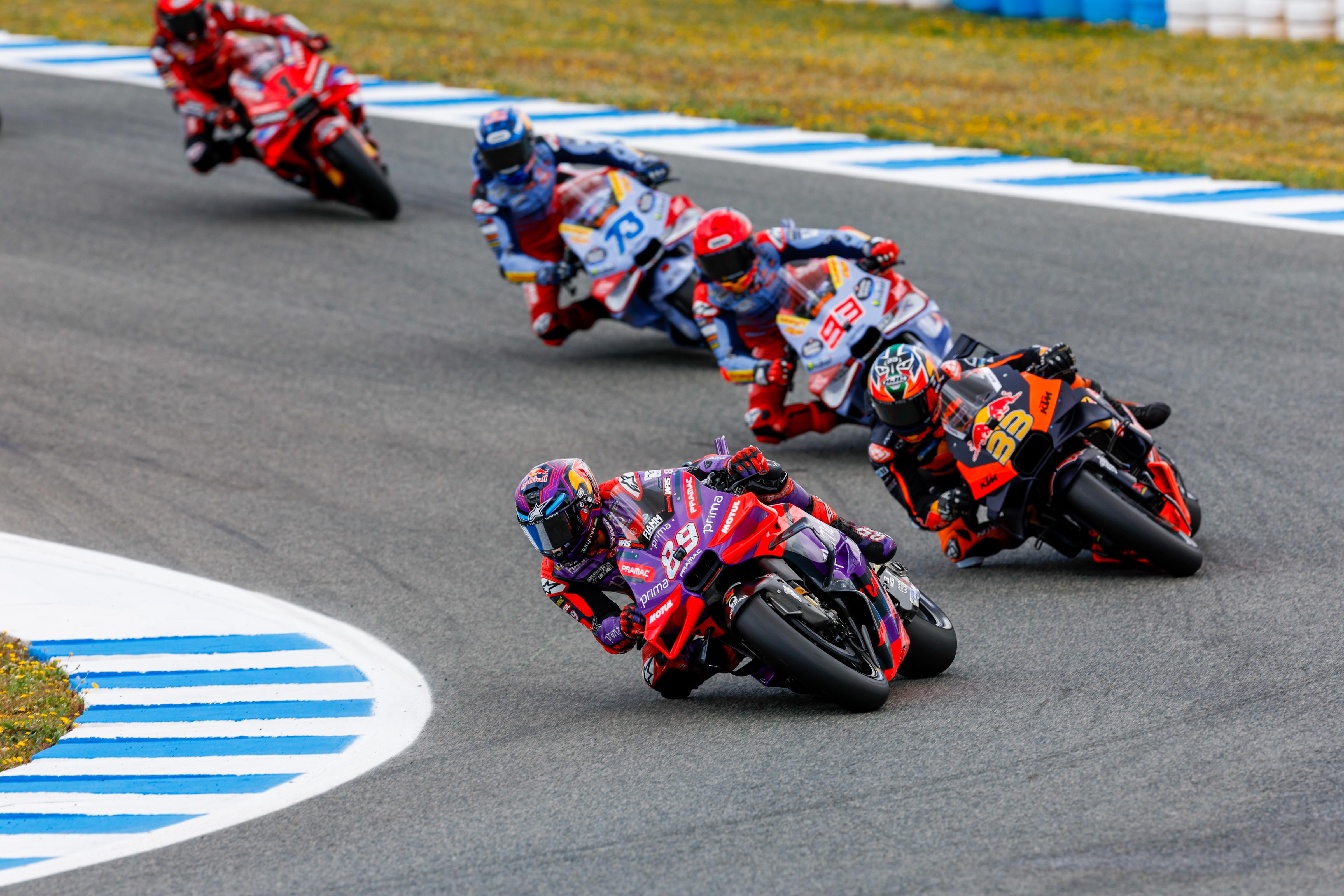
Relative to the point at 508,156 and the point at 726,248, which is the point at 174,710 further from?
the point at 508,156

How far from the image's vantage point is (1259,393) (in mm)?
12031

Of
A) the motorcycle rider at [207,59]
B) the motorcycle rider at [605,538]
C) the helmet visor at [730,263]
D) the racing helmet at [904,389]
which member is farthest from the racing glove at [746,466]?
the motorcycle rider at [207,59]

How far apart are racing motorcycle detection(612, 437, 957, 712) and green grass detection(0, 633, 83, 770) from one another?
293 cm

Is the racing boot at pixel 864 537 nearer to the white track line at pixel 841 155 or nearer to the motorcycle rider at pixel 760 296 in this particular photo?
the motorcycle rider at pixel 760 296

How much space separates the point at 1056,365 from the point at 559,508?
125 inches

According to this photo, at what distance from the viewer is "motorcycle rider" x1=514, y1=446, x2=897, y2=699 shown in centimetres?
737

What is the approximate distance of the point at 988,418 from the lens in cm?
878

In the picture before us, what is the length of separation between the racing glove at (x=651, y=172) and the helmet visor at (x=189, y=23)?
576 centimetres

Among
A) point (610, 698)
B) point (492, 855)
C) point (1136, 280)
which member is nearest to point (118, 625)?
point (610, 698)

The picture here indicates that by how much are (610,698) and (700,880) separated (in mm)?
2354

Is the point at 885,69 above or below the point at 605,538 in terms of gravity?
below

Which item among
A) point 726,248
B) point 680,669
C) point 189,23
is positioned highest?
point 189,23

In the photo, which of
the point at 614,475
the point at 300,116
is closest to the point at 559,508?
the point at 614,475

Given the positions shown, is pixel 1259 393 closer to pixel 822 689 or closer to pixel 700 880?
pixel 822 689
